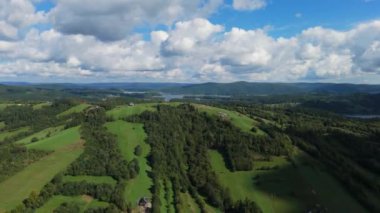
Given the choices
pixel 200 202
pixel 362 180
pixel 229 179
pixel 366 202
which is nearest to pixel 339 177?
pixel 362 180

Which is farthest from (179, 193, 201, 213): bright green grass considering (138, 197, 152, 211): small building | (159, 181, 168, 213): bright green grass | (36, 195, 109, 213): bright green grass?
(36, 195, 109, 213): bright green grass

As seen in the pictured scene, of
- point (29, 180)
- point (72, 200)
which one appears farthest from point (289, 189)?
point (29, 180)

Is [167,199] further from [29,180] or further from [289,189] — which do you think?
[29,180]

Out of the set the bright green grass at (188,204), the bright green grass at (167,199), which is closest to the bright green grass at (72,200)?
the bright green grass at (167,199)

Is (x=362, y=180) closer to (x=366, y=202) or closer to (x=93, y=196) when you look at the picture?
(x=366, y=202)

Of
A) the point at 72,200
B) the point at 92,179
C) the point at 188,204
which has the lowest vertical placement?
the point at 188,204

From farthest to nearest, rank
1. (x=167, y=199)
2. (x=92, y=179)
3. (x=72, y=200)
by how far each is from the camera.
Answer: (x=92, y=179)
(x=167, y=199)
(x=72, y=200)
